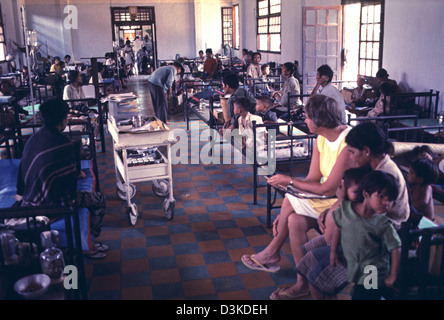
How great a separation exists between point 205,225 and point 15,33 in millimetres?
15603

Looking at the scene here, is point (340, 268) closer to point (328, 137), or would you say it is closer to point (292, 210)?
point (292, 210)

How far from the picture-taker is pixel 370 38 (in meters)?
8.83

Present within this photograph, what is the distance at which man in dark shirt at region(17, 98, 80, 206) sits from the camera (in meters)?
3.25

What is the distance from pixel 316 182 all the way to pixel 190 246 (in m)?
1.25

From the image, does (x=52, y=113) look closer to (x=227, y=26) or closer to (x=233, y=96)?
(x=233, y=96)

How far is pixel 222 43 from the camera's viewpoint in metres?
20.5

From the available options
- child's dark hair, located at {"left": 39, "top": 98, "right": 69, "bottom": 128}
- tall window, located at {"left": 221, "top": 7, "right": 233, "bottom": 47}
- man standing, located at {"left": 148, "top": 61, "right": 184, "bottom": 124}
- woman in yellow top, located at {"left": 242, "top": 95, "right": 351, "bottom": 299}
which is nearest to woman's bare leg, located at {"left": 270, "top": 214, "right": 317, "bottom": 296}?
woman in yellow top, located at {"left": 242, "top": 95, "right": 351, "bottom": 299}

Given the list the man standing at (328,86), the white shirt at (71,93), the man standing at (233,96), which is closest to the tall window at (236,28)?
the white shirt at (71,93)

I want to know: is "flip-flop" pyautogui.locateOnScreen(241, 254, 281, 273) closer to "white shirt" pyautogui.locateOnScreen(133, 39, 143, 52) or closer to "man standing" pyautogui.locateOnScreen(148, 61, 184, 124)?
"man standing" pyautogui.locateOnScreen(148, 61, 184, 124)

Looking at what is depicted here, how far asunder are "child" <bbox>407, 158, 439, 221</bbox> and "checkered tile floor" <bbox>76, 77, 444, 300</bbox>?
0.93 m

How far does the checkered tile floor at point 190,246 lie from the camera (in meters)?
3.14

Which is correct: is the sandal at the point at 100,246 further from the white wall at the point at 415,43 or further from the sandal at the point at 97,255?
the white wall at the point at 415,43

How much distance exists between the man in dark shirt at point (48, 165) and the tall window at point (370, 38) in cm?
653

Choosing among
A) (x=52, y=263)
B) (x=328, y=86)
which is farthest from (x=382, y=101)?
(x=52, y=263)
